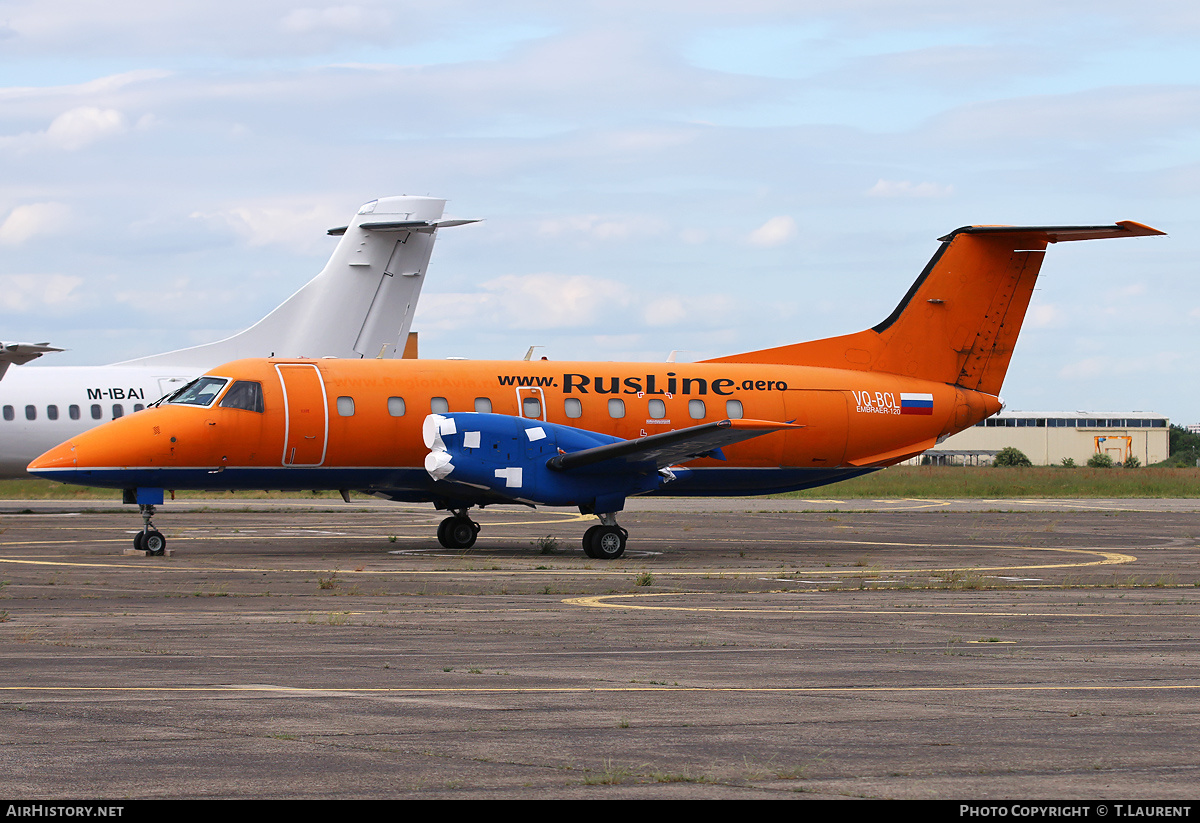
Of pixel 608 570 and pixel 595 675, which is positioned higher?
pixel 595 675

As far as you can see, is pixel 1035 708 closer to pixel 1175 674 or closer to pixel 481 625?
pixel 1175 674

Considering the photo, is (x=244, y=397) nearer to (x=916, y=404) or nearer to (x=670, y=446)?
(x=670, y=446)

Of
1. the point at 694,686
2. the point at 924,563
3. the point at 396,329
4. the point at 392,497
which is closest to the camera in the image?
the point at 694,686

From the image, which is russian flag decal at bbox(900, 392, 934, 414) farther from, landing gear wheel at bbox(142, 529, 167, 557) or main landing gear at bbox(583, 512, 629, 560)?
landing gear wheel at bbox(142, 529, 167, 557)

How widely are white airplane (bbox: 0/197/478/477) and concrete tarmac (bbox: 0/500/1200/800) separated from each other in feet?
38.2

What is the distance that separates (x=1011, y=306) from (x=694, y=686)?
19.7 m

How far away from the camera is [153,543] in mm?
22625

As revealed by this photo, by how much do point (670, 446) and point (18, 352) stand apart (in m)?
17.3

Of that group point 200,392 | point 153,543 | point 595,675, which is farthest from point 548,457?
point 595,675

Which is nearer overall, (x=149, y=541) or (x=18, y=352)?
(x=149, y=541)

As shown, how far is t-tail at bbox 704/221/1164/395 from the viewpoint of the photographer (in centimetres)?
2769

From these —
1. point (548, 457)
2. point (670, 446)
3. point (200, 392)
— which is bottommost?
point (548, 457)

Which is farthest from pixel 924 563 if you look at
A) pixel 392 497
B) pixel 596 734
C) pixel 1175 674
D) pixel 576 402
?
pixel 596 734

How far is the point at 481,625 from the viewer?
1421cm
